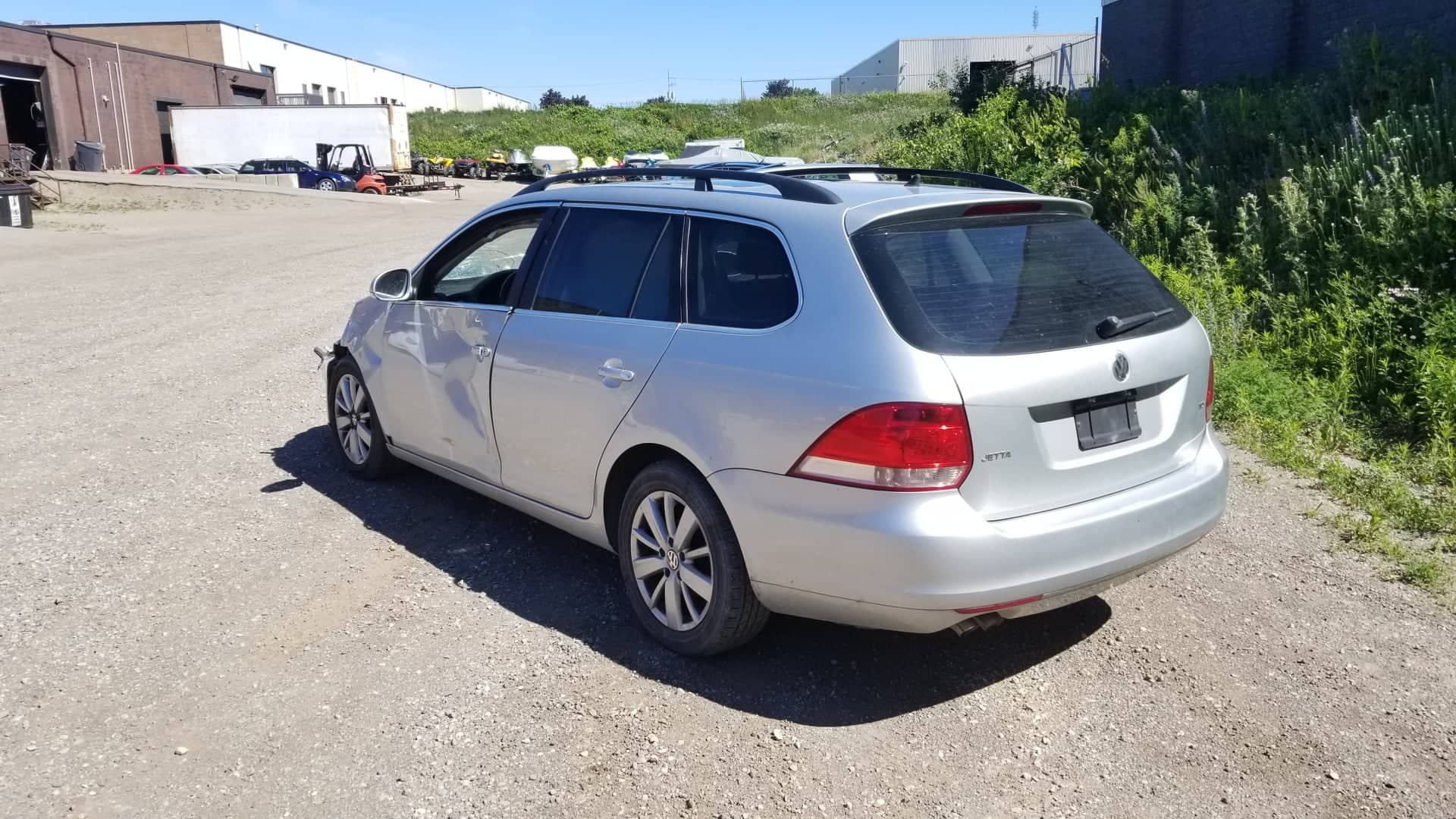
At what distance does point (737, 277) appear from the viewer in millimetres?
4031

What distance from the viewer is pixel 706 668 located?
4.07 meters

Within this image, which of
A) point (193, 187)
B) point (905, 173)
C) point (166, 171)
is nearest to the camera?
point (905, 173)

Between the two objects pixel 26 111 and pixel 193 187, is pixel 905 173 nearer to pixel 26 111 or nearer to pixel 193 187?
pixel 193 187

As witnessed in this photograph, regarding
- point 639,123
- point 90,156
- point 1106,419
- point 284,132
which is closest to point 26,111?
point 90,156

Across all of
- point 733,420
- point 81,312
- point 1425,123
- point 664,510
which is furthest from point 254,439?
point 1425,123

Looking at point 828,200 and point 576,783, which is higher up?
point 828,200

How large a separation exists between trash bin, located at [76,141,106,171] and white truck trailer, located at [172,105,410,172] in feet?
10.4

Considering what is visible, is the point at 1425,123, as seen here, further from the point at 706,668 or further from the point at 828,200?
the point at 706,668

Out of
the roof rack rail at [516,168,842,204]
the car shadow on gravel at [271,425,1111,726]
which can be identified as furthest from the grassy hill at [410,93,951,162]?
the car shadow on gravel at [271,425,1111,726]

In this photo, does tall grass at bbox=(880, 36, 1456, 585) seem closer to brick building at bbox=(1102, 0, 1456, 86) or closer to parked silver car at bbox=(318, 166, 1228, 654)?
brick building at bbox=(1102, 0, 1456, 86)

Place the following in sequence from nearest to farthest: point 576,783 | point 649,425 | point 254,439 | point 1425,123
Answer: point 576,783
point 649,425
point 254,439
point 1425,123

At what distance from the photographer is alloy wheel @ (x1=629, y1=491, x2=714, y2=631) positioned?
157 inches

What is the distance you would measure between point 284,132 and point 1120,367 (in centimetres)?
5256

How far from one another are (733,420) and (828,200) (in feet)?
2.85
